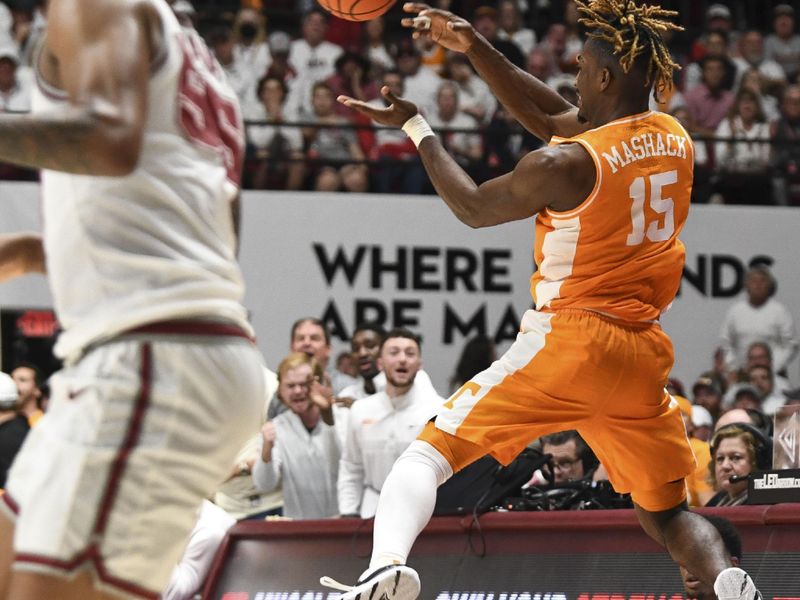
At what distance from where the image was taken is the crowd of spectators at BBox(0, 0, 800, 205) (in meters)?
12.5

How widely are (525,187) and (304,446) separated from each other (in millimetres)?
3877

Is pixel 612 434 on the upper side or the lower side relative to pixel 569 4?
lower

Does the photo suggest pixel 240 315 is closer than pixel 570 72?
Yes

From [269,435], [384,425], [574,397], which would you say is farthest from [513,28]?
[574,397]

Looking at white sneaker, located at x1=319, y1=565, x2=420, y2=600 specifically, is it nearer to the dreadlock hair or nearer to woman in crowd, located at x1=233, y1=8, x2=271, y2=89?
the dreadlock hair

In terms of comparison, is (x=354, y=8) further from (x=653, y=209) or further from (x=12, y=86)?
(x=12, y=86)

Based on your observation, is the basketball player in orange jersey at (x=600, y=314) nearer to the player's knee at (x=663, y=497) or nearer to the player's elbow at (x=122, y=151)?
the player's knee at (x=663, y=497)

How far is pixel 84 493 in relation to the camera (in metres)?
2.65

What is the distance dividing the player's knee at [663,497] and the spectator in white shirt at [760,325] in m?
6.88

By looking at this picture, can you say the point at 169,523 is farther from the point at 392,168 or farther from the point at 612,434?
the point at 392,168

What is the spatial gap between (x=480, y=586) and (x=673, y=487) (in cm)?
154

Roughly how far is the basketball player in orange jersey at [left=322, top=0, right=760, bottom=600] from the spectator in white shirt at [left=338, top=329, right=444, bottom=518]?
297cm

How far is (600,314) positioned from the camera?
5.16m

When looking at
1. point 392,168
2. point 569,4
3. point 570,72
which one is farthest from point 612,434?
point 569,4
